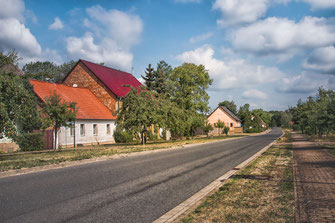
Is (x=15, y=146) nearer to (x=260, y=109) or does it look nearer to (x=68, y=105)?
(x=68, y=105)

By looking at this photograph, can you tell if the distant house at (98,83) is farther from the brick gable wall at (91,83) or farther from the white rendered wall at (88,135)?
the white rendered wall at (88,135)

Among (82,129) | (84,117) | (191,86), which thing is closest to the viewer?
(84,117)

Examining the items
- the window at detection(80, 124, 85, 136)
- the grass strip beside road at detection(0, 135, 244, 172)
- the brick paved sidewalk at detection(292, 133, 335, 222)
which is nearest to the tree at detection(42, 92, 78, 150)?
the grass strip beside road at detection(0, 135, 244, 172)

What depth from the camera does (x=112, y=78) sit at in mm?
40750

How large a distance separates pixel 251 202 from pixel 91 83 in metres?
34.7

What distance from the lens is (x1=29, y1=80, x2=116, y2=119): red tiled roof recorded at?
29266mm

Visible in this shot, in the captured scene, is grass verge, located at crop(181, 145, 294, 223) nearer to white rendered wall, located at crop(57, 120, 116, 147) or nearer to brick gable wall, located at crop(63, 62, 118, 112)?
white rendered wall, located at crop(57, 120, 116, 147)

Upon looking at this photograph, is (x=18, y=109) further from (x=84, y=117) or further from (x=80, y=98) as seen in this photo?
(x=80, y=98)

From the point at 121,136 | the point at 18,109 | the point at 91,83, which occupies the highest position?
the point at 91,83

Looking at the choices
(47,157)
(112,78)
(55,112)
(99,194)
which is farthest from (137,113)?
(99,194)

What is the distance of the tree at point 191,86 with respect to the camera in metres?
47.2

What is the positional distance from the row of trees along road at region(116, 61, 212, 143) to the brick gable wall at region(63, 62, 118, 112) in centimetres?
552

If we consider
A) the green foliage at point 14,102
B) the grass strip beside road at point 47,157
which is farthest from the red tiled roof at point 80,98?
the green foliage at point 14,102

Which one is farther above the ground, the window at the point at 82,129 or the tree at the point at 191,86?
the tree at the point at 191,86
